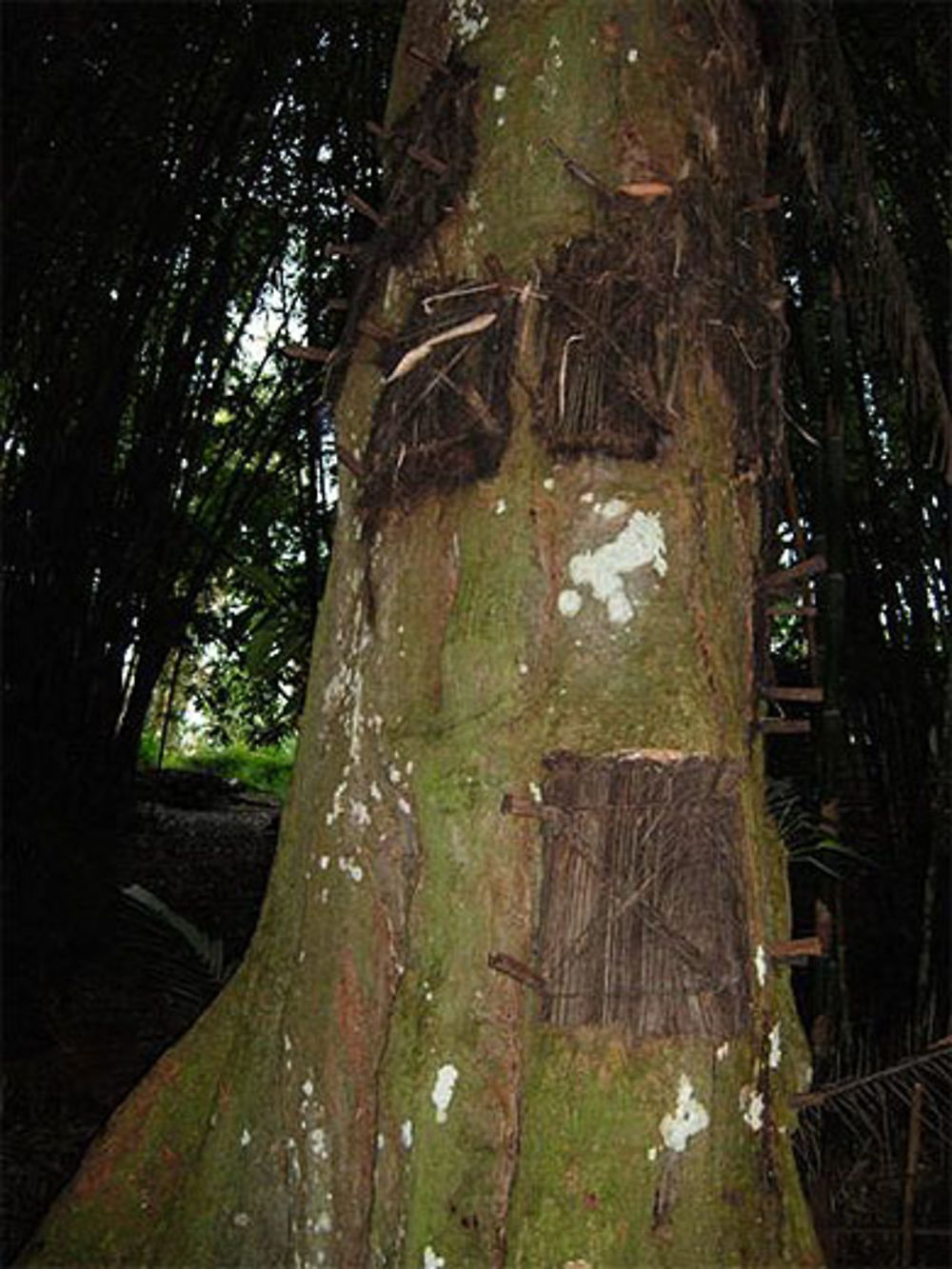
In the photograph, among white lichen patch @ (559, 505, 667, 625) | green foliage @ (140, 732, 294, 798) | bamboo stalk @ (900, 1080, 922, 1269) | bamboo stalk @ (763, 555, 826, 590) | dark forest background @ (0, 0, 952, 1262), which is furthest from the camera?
green foliage @ (140, 732, 294, 798)

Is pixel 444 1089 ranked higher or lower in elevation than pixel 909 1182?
higher

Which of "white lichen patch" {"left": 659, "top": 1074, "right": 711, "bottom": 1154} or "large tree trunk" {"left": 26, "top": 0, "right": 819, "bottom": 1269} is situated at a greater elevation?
"large tree trunk" {"left": 26, "top": 0, "right": 819, "bottom": 1269}

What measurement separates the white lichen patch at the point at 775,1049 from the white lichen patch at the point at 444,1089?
0.37 m

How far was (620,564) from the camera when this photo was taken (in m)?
1.53

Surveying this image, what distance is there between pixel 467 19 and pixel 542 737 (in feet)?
3.21

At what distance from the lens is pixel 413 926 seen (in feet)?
5.08

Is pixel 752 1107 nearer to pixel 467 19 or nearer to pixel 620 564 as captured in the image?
pixel 620 564

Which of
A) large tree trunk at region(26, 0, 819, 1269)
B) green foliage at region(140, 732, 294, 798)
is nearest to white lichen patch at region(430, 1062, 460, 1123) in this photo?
large tree trunk at region(26, 0, 819, 1269)

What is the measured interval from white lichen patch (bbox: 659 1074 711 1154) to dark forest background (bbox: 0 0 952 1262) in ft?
3.93

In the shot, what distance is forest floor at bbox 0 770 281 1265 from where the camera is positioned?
278 centimetres

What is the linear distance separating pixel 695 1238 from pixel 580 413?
0.93 meters

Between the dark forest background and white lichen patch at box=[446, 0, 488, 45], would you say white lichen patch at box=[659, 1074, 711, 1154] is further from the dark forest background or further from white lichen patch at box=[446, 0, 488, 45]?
white lichen patch at box=[446, 0, 488, 45]

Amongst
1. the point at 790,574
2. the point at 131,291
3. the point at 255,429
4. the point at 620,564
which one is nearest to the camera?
the point at 620,564

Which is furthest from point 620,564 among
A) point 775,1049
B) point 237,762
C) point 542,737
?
point 237,762
